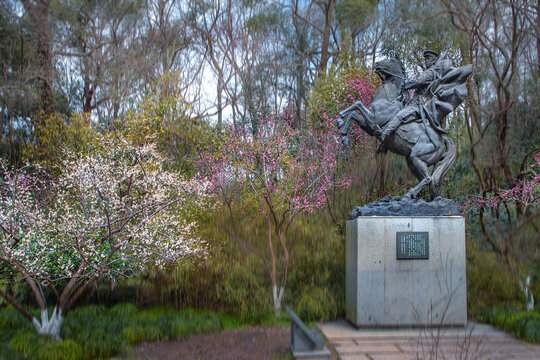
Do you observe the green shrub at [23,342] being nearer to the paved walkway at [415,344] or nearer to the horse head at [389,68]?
the paved walkway at [415,344]

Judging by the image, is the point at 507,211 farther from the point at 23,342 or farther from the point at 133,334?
the point at 23,342

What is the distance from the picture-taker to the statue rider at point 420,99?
6.27m

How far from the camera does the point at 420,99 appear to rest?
648cm

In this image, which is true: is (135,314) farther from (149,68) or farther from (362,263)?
(149,68)

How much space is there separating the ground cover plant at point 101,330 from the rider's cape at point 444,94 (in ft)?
13.2

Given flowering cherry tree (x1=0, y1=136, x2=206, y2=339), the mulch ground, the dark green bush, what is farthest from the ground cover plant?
the dark green bush

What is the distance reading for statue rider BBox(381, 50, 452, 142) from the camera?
6267 mm

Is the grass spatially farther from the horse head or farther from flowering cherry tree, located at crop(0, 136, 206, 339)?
the horse head

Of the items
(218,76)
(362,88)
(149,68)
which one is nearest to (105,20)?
(149,68)

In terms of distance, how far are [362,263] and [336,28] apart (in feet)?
57.4

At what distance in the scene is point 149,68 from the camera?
17.7 m

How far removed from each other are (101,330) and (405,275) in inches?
149

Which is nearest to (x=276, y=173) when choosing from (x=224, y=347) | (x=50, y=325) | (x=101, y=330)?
(x=224, y=347)

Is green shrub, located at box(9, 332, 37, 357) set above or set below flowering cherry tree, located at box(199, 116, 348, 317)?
below
